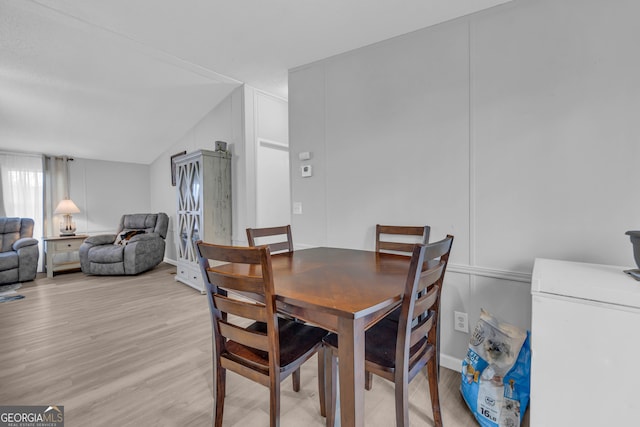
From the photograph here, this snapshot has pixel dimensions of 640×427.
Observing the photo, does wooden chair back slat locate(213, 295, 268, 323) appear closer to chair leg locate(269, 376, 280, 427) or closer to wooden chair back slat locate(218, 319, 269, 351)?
wooden chair back slat locate(218, 319, 269, 351)

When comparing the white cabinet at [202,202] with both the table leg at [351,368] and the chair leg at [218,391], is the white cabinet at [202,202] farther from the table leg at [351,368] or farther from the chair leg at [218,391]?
the table leg at [351,368]

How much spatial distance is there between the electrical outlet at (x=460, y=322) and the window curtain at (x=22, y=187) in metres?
6.15

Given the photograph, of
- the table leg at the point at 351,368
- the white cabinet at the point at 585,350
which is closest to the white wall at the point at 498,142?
the white cabinet at the point at 585,350

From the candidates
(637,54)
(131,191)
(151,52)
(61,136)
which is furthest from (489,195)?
(131,191)

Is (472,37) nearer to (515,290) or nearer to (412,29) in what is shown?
(412,29)

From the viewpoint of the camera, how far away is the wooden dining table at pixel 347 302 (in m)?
0.92

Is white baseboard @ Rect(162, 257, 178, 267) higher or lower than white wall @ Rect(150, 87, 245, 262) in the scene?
lower

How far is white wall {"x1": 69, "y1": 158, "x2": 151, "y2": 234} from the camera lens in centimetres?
509

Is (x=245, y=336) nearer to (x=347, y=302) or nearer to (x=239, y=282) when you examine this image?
(x=239, y=282)

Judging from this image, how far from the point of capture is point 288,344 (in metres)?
1.29

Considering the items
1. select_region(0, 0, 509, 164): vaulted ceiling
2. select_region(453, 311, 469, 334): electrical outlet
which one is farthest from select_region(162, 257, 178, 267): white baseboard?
select_region(453, 311, 469, 334): electrical outlet

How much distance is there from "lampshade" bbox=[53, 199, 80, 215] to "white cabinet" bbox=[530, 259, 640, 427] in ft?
20.0

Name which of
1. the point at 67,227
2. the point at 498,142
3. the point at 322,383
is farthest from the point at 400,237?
the point at 67,227

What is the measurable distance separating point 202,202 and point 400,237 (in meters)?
2.48
